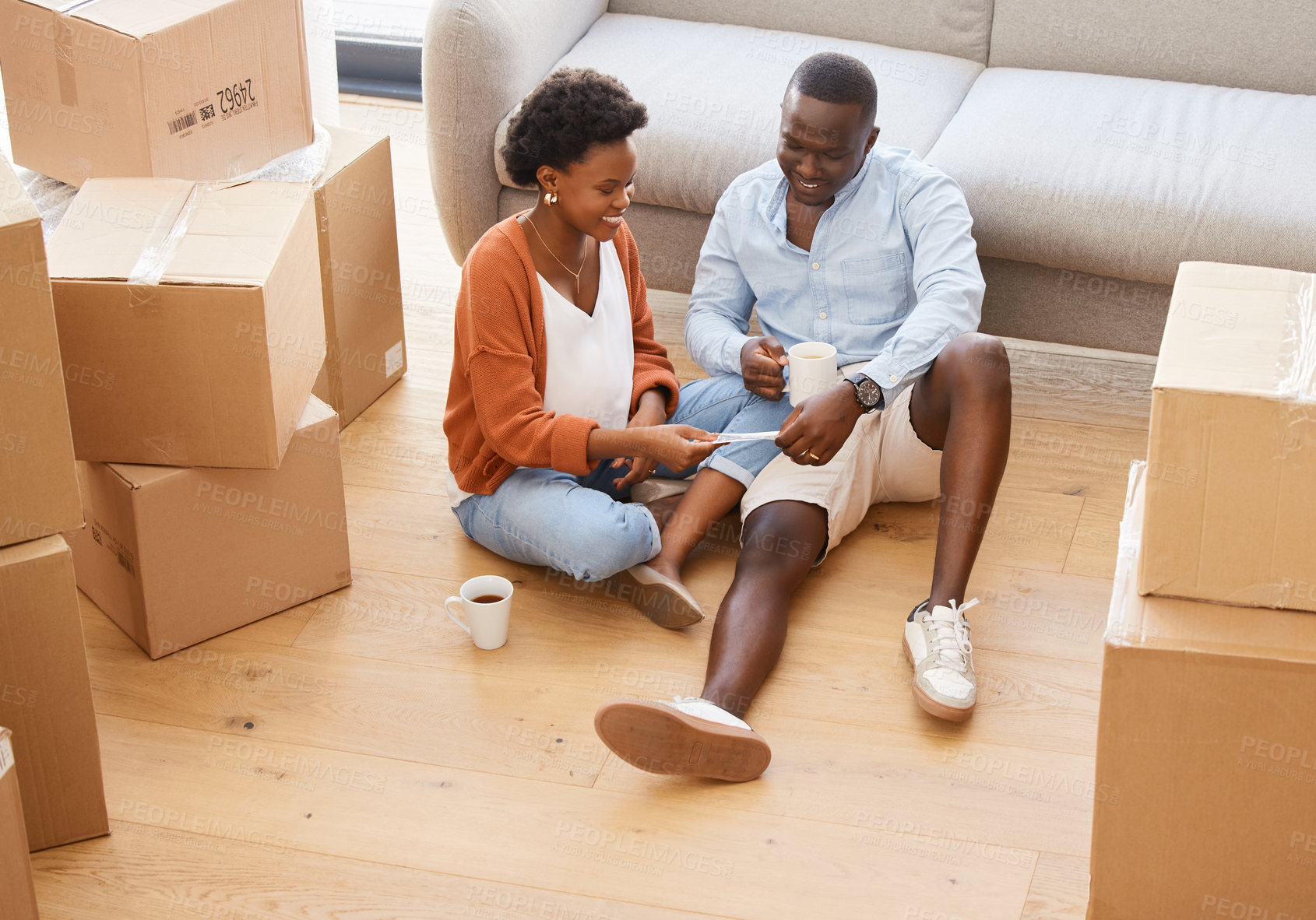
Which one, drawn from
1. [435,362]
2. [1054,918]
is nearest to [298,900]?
[1054,918]

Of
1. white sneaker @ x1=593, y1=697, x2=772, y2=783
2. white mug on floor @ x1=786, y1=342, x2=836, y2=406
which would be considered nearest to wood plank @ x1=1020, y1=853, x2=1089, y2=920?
white sneaker @ x1=593, y1=697, x2=772, y2=783

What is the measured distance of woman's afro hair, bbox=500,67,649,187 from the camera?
5.86 feet

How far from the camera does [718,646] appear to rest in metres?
1.77

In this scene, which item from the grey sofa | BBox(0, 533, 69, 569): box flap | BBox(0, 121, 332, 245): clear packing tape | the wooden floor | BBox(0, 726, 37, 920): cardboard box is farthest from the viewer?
the grey sofa

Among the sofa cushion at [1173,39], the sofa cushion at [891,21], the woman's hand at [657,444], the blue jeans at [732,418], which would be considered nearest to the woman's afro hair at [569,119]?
the woman's hand at [657,444]

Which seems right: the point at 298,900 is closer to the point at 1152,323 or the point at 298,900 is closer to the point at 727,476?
the point at 727,476

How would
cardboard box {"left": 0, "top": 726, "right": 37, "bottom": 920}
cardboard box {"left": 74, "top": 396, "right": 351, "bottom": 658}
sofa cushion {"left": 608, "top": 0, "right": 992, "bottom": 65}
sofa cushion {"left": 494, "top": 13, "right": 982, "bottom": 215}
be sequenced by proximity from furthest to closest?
sofa cushion {"left": 608, "top": 0, "right": 992, "bottom": 65}, sofa cushion {"left": 494, "top": 13, "right": 982, "bottom": 215}, cardboard box {"left": 74, "top": 396, "right": 351, "bottom": 658}, cardboard box {"left": 0, "top": 726, "right": 37, "bottom": 920}

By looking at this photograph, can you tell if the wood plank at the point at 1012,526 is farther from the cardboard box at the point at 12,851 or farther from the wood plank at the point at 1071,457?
the cardboard box at the point at 12,851

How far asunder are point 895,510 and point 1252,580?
107cm

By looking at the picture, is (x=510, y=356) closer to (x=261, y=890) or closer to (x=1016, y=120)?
(x=261, y=890)

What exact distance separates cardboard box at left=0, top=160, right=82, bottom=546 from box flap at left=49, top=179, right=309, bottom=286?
0.83ft

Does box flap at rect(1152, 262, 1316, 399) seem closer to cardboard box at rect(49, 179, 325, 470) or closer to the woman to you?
the woman

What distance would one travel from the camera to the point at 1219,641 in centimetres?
113

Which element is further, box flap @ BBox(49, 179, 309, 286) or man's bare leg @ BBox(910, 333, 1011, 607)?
man's bare leg @ BBox(910, 333, 1011, 607)
